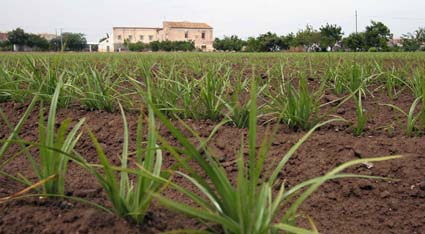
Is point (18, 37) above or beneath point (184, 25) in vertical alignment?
beneath

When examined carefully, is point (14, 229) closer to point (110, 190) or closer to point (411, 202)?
point (110, 190)

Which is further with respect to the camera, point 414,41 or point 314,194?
point 414,41

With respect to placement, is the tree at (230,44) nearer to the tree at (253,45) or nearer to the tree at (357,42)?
the tree at (253,45)

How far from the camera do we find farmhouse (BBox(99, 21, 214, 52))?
294ft

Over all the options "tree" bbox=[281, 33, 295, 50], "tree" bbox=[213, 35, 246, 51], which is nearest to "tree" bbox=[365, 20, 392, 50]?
Answer: "tree" bbox=[281, 33, 295, 50]

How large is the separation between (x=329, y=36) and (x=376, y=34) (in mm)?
6795

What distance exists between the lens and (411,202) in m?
1.79

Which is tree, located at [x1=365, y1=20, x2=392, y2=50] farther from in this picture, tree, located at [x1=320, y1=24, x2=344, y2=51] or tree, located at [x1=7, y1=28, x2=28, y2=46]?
tree, located at [x1=7, y1=28, x2=28, y2=46]

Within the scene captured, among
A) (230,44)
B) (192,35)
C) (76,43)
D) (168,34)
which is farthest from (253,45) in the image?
(192,35)

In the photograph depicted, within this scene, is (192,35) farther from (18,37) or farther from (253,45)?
(253,45)

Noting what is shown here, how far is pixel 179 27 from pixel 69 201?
91.2m

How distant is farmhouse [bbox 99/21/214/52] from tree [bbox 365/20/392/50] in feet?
146

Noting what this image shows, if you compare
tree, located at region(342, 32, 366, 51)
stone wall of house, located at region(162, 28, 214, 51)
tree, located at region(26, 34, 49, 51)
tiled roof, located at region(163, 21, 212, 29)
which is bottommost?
tree, located at region(342, 32, 366, 51)

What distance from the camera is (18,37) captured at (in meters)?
57.3
